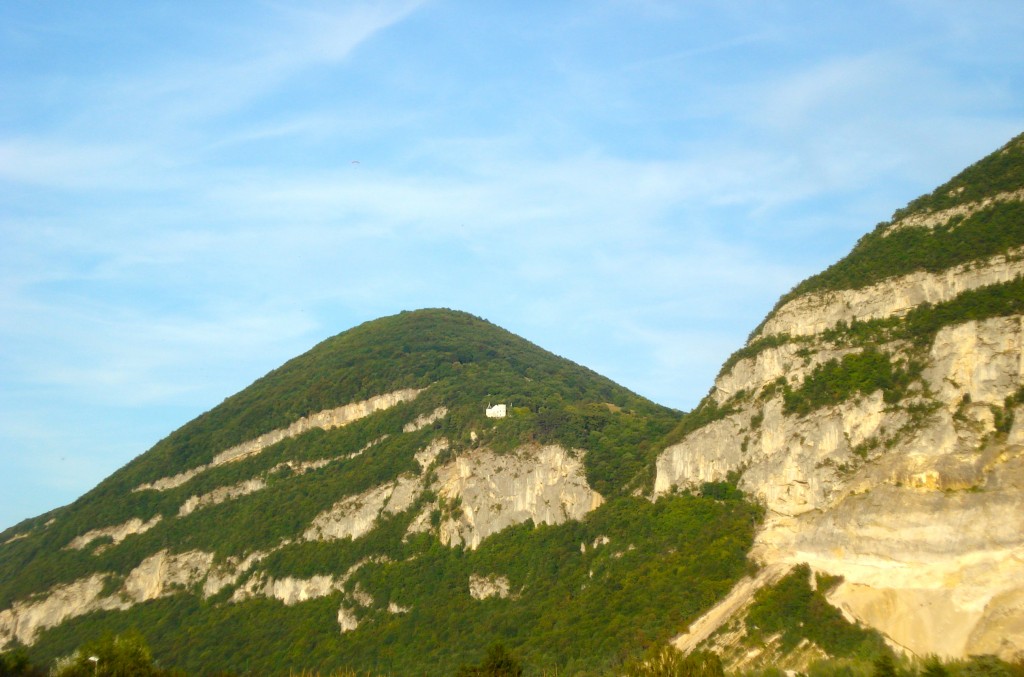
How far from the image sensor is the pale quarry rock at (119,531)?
131 m

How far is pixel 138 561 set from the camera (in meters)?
125

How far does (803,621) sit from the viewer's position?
6731cm

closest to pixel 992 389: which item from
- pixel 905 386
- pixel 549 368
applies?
pixel 905 386

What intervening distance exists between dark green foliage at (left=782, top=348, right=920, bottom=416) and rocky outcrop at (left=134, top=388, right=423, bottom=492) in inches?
2470

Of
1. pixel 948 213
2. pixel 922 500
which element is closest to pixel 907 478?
pixel 922 500

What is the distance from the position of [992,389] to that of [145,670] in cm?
5819

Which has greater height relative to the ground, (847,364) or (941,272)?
(941,272)

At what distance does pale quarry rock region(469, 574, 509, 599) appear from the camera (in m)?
96.1

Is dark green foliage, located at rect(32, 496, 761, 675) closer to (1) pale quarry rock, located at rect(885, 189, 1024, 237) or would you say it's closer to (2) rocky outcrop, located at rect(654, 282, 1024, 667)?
(2) rocky outcrop, located at rect(654, 282, 1024, 667)

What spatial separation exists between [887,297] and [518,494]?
41.7 m

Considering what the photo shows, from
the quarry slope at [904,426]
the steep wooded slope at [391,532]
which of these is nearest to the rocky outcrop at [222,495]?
the steep wooded slope at [391,532]

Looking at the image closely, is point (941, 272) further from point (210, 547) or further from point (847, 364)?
point (210, 547)

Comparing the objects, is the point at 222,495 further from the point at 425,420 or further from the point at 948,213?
the point at 948,213

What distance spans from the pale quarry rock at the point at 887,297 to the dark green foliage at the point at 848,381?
4.89 m
